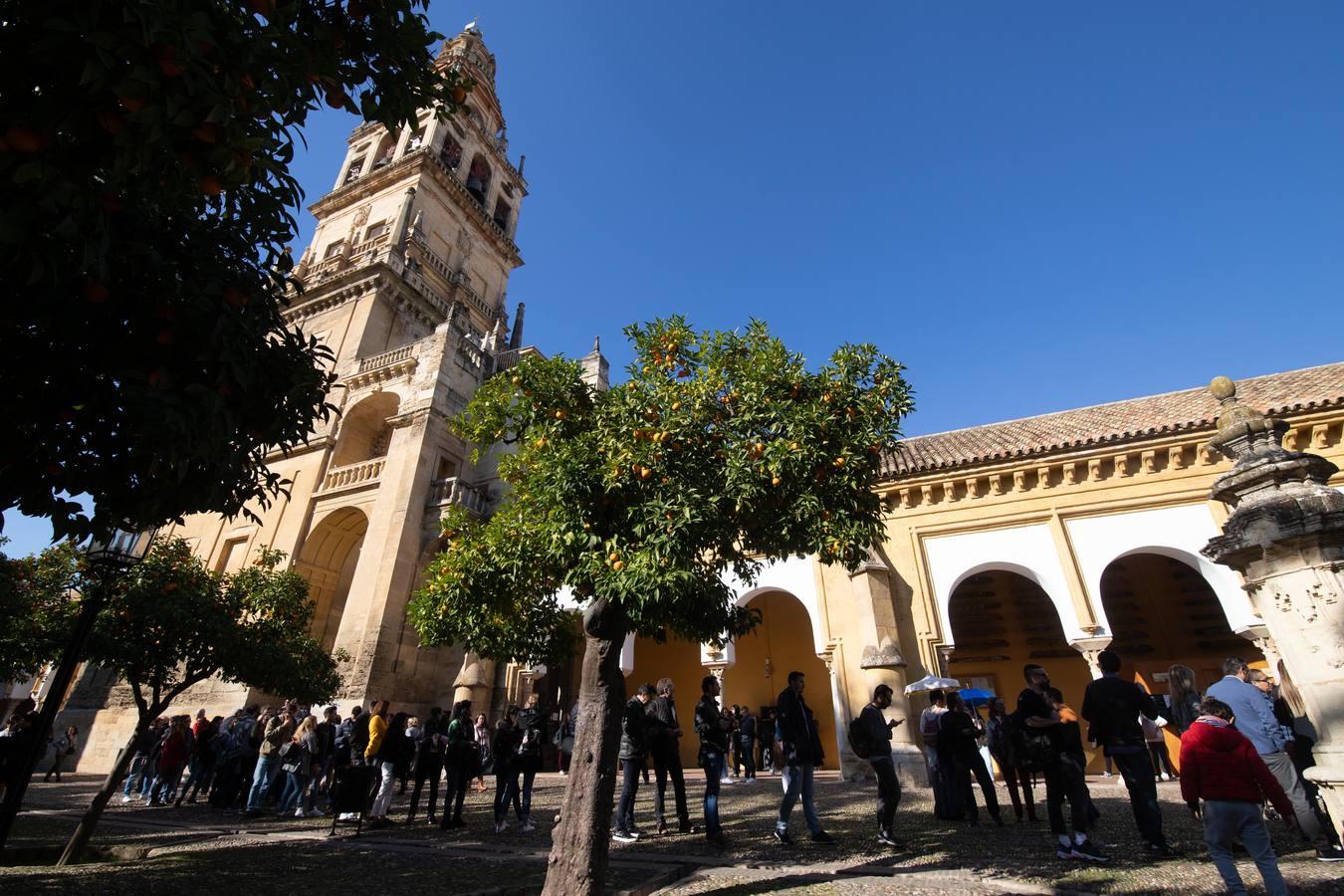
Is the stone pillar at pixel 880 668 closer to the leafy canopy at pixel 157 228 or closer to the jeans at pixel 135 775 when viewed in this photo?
the leafy canopy at pixel 157 228

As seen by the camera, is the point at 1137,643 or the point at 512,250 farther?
the point at 512,250

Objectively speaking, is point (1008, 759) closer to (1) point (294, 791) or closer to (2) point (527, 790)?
(2) point (527, 790)

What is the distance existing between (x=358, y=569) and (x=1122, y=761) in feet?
57.6

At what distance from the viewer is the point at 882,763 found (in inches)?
270

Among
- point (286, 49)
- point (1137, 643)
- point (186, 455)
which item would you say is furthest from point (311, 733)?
point (1137, 643)

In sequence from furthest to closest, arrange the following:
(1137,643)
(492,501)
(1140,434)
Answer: (492,501)
(1137,643)
(1140,434)

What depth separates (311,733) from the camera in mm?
11086

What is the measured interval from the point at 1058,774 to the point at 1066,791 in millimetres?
194

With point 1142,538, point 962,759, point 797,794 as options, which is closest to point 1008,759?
point 962,759

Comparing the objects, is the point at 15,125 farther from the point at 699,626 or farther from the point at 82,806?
the point at 82,806

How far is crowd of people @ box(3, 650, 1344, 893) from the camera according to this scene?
4.45 m

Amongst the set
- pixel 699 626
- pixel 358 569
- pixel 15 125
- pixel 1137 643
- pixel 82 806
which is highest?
pixel 358 569

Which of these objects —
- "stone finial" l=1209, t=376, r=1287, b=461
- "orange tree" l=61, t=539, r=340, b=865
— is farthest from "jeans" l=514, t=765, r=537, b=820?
"stone finial" l=1209, t=376, r=1287, b=461

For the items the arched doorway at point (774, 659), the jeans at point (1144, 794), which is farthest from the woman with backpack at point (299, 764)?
the jeans at point (1144, 794)
